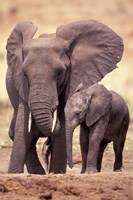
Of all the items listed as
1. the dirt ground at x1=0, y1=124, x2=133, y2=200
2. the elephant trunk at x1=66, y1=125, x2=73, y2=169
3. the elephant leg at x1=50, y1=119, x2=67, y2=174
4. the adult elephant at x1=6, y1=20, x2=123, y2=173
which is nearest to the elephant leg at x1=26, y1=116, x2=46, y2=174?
the adult elephant at x1=6, y1=20, x2=123, y2=173

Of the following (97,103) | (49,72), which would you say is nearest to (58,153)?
(97,103)

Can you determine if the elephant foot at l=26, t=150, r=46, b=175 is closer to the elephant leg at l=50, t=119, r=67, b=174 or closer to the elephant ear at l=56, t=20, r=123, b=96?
the elephant leg at l=50, t=119, r=67, b=174

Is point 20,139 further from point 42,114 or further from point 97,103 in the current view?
point 97,103

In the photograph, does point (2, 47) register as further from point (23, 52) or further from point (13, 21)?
point (23, 52)

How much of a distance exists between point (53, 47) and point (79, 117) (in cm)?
81

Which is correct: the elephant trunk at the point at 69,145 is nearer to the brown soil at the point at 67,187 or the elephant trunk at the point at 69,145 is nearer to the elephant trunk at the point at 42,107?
the elephant trunk at the point at 42,107

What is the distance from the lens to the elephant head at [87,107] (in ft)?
31.4

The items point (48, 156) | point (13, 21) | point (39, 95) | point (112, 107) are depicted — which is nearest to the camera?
point (39, 95)

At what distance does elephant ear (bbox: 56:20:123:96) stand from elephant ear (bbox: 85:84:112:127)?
36 cm

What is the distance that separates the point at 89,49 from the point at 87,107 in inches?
37.0

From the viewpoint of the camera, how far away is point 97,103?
9.85 m

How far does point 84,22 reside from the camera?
34.1 feet

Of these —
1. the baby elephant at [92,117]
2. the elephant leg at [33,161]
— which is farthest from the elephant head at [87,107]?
the elephant leg at [33,161]

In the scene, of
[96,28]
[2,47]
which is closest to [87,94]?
[96,28]
